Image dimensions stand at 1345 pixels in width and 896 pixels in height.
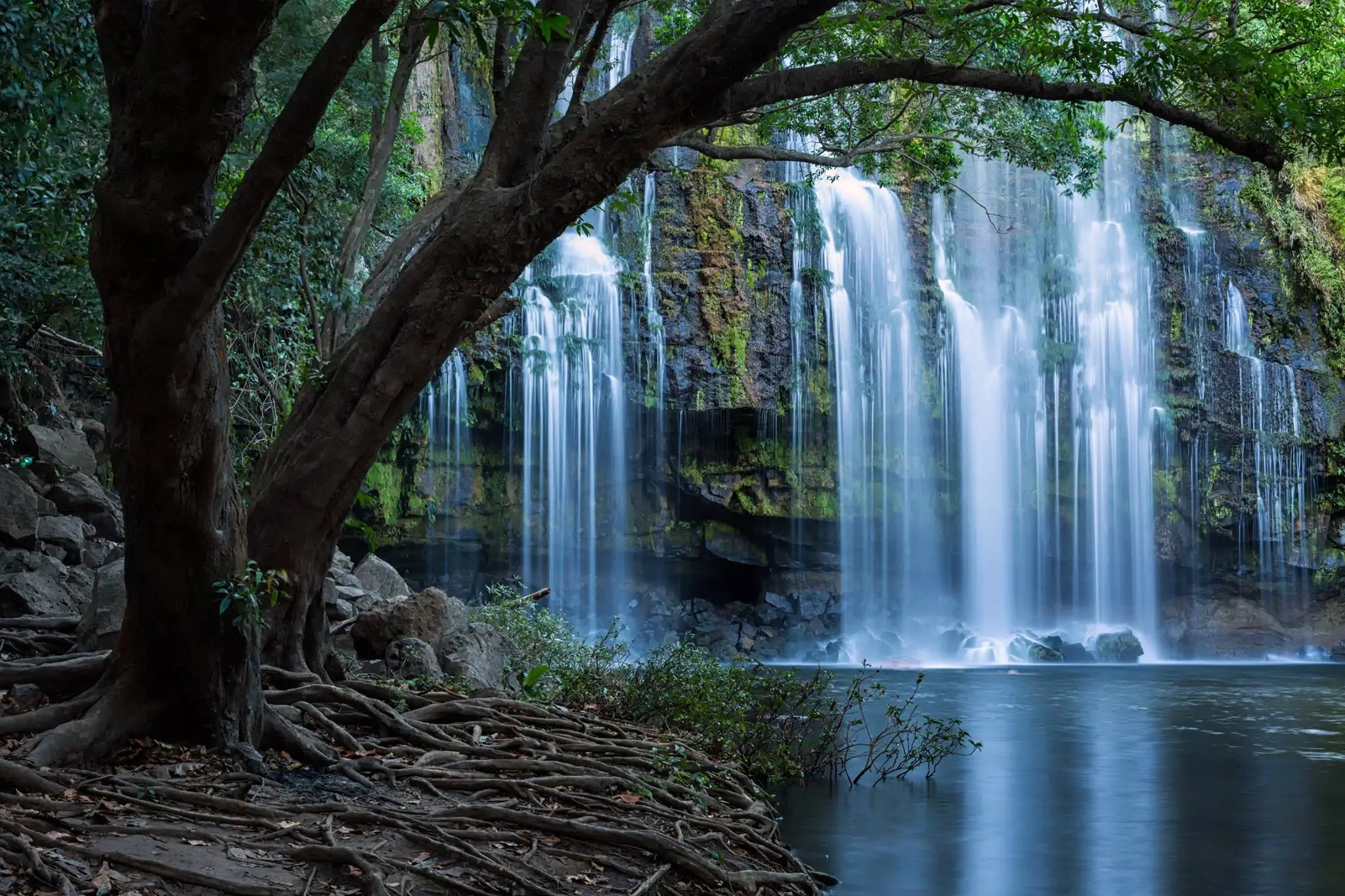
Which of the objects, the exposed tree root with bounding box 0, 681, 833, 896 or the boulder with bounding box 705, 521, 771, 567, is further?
the boulder with bounding box 705, 521, 771, 567

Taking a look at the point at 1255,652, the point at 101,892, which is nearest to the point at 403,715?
the point at 101,892

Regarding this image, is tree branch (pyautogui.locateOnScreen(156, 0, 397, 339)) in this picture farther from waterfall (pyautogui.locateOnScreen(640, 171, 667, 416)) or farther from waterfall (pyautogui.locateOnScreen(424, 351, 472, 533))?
waterfall (pyautogui.locateOnScreen(640, 171, 667, 416))

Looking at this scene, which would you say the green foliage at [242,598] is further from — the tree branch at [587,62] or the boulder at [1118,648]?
the boulder at [1118,648]

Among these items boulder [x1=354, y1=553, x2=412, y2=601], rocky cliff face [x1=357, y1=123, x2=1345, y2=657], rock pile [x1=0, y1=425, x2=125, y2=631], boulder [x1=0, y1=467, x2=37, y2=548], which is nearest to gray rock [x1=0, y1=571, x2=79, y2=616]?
rock pile [x1=0, y1=425, x2=125, y2=631]

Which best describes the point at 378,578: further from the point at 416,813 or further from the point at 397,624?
the point at 416,813

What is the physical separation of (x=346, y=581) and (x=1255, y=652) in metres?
27.1

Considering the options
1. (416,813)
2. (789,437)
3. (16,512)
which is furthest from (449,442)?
(416,813)

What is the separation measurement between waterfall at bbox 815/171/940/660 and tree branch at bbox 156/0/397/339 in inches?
1069

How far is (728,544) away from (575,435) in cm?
517

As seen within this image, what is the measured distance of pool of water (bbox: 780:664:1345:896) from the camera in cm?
914

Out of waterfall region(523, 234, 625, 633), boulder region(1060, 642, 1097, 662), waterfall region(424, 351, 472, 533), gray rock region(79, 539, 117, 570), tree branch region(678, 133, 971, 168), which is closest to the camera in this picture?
tree branch region(678, 133, 971, 168)

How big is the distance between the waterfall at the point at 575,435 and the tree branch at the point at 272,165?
24.0 meters

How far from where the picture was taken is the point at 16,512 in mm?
11391

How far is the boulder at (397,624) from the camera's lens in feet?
34.9
